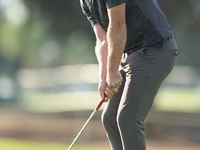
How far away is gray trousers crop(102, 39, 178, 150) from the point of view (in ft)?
11.7

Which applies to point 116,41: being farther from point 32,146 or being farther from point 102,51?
point 32,146

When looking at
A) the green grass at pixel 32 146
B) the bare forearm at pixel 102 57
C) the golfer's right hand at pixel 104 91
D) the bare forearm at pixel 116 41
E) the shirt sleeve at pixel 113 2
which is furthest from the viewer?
the green grass at pixel 32 146

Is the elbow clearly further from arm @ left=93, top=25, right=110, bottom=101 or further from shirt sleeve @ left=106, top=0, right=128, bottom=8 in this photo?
arm @ left=93, top=25, right=110, bottom=101

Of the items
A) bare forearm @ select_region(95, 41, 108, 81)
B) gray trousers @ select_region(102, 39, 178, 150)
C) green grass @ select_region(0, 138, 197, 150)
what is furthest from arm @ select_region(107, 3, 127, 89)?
green grass @ select_region(0, 138, 197, 150)

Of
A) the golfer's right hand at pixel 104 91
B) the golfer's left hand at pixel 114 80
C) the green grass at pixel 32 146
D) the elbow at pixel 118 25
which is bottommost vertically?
the green grass at pixel 32 146

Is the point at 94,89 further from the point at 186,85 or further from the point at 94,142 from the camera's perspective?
the point at 186,85

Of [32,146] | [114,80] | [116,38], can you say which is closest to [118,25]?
[116,38]

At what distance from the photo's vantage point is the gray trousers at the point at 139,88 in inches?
141

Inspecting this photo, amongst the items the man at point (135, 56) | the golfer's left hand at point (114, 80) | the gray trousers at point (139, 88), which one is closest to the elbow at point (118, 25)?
the man at point (135, 56)

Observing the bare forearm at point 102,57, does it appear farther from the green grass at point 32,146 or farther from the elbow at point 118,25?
the green grass at point 32,146

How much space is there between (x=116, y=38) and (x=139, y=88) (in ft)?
1.49

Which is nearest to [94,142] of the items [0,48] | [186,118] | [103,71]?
[186,118]

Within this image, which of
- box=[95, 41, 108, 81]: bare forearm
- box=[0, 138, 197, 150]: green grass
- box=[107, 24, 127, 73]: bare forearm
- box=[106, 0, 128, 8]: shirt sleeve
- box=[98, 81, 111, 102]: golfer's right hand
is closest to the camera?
box=[106, 0, 128, 8]: shirt sleeve

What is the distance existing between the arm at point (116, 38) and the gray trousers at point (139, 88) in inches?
5.3
